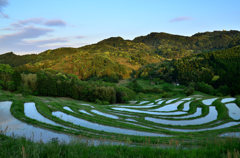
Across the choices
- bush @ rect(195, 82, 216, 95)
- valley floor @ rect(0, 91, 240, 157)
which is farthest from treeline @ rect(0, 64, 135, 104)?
bush @ rect(195, 82, 216, 95)

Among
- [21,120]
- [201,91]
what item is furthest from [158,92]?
[21,120]

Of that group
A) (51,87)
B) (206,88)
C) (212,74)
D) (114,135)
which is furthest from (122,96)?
(212,74)

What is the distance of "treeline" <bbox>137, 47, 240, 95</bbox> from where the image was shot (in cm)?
8588

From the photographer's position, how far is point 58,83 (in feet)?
217

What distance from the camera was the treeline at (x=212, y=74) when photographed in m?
85.9

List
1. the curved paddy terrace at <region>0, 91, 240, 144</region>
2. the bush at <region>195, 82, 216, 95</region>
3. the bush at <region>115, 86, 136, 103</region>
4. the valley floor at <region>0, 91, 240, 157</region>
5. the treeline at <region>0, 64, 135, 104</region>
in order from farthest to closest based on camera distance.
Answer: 1. the bush at <region>195, 82, 216, 95</region>
2. the bush at <region>115, 86, 136, 103</region>
3. the treeline at <region>0, 64, 135, 104</region>
4. the curved paddy terrace at <region>0, 91, 240, 144</region>
5. the valley floor at <region>0, 91, 240, 157</region>

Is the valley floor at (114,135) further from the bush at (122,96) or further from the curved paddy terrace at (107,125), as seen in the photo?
the bush at (122,96)

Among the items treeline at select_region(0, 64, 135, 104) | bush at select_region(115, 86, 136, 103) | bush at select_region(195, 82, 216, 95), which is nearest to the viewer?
treeline at select_region(0, 64, 135, 104)

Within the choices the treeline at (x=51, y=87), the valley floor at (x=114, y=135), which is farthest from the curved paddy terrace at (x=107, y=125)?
the treeline at (x=51, y=87)

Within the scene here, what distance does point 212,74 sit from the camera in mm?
105375

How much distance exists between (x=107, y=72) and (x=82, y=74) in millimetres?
29491

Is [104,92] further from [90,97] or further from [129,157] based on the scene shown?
[129,157]

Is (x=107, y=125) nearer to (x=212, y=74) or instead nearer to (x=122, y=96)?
(x=122, y=96)

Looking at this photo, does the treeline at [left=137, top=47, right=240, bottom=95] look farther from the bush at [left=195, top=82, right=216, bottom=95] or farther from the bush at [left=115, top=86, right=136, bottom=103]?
the bush at [left=115, top=86, right=136, bottom=103]
